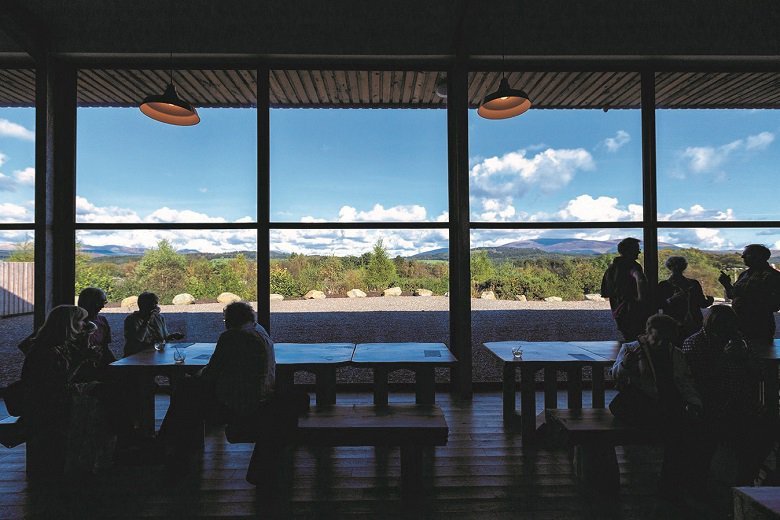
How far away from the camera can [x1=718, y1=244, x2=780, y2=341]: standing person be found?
3.27 metres

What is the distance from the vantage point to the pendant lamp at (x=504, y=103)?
3477mm

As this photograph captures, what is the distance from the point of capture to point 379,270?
15.9ft

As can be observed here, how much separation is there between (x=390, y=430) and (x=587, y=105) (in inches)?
201

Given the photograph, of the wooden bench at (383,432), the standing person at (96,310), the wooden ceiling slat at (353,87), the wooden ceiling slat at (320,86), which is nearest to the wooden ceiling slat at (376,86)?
the wooden ceiling slat at (353,87)

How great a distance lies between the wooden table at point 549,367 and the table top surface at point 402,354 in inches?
17.4

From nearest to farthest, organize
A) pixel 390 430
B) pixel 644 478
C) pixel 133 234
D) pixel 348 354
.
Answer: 1. pixel 390 430
2. pixel 644 478
3. pixel 348 354
4. pixel 133 234

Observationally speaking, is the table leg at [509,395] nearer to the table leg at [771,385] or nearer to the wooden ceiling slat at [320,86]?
the table leg at [771,385]

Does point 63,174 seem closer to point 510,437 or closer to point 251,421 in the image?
point 251,421

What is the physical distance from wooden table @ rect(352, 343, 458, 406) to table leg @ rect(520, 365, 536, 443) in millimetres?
624

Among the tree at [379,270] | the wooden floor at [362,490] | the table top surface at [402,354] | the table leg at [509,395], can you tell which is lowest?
the wooden floor at [362,490]

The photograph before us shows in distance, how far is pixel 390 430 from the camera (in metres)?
2.33

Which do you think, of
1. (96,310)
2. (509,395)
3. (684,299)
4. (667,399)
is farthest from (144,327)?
(684,299)

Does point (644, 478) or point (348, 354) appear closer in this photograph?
point (644, 478)

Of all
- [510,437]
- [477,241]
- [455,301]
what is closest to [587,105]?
[477,241]
